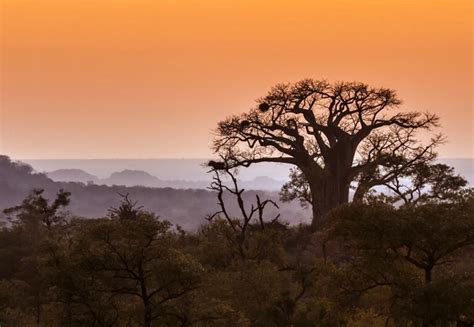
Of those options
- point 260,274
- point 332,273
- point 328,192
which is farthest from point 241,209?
point 332,273

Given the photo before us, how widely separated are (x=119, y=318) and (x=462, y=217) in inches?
563

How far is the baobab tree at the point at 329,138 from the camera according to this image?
55.6m

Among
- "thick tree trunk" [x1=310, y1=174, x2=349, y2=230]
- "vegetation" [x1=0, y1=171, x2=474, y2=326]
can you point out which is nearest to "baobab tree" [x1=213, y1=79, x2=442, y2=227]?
"thick tree trunk" [x1=310, y1=174, x2=349, y2=230]

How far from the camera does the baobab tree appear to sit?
55.6 metres

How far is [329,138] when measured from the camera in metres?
57.5

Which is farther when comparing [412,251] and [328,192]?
[328,192]

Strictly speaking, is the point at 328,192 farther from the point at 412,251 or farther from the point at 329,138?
the point at 412,251

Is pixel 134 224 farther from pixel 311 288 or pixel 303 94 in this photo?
pixel 303 94

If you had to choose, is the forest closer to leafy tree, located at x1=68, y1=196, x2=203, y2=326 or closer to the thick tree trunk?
leafy tree, located at x1=68, y1=196, x2=203, y2=326

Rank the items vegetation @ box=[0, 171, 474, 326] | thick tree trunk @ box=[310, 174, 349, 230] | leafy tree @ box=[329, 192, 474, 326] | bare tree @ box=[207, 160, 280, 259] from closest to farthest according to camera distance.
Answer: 1. leafy tree @ box=[329, 192, 474, 326]
2. vegetation @ box=[0, 171, 474, 326]
3. bare tree @ box=[207, 160, 280, 259]
4. thick tree trunk @ box=[310, 174, 349, 230]

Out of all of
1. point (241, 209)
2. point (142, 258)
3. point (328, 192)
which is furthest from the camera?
point (328, 192)

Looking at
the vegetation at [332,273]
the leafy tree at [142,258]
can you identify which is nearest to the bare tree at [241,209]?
the vegetation at [332,273]

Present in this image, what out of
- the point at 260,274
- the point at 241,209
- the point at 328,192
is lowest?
the point at 260,274

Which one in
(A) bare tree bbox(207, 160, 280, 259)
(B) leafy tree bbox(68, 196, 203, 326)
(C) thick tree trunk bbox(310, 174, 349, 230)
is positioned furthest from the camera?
(C) thick tree trunk bbox(310, 174, 349, 230)
